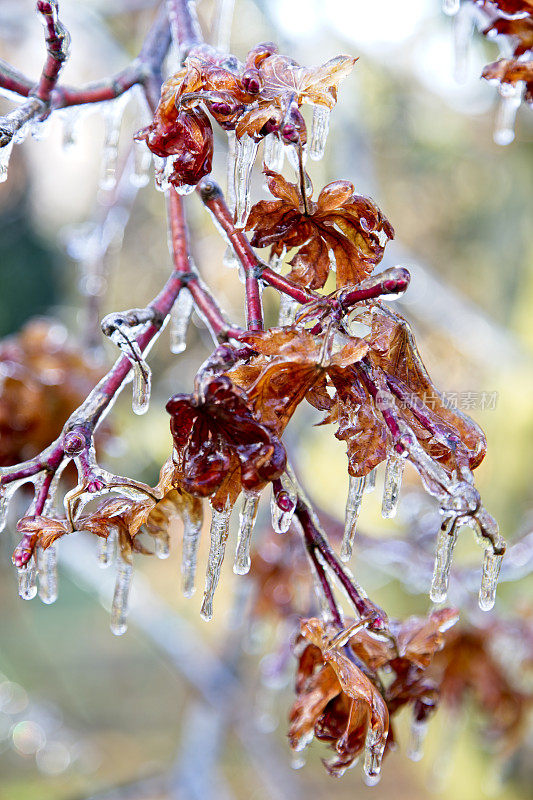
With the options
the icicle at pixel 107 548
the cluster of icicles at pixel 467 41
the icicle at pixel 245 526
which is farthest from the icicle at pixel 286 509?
the cluster of icicles at pixel 467 41

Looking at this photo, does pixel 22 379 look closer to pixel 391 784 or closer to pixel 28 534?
pixel 28 534

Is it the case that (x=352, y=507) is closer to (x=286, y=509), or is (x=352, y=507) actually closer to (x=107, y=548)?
(x=286, y=509)

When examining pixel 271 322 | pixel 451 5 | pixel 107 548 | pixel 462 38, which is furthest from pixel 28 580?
pixel 271 322

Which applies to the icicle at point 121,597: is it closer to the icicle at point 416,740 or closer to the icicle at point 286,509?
the icicle at point 286,509

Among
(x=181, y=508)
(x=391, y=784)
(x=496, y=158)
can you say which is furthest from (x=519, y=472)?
(x=181, y=508)

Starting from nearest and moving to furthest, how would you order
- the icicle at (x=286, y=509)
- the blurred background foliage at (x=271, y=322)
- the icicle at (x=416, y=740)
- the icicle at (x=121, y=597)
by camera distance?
the icicle at (x=286, y=509)
the icicle at (x=121, y=597)
the icicle at (x=416, y=740)
the blurred background foliage at (x=271, y=322)

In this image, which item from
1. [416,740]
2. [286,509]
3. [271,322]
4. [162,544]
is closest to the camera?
[286,509]

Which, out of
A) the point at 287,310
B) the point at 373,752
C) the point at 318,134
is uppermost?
the point at 318,134
